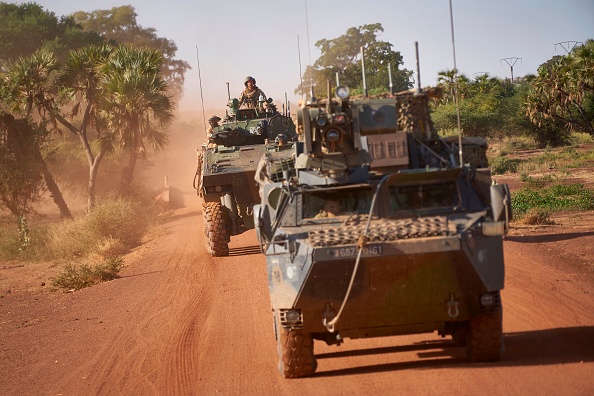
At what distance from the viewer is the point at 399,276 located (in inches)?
304

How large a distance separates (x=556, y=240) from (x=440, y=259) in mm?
9758

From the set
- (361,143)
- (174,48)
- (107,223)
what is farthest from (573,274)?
(174,48)

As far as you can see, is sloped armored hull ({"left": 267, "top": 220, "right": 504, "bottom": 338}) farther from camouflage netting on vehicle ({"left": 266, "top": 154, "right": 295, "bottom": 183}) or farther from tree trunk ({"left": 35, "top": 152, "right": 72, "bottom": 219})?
tree trunk ({"left": 35, "top": 152, "right": 72, "bottom": 219})

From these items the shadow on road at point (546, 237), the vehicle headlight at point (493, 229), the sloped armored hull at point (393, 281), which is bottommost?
the shadow on road at point (546, 237)

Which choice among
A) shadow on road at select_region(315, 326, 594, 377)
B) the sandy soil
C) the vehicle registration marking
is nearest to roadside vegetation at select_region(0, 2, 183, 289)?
the sandy soil

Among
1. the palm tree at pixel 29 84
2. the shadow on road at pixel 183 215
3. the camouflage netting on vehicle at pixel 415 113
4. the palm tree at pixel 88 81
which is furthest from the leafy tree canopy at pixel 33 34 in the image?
the camouflage netting on vehicle at pixel 415 113

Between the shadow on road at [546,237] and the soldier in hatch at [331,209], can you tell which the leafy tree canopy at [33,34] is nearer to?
the shadow on road at [546,237]

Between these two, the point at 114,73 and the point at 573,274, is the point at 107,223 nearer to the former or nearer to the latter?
the point at 114,73

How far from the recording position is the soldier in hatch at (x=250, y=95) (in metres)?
Answer: 22.2

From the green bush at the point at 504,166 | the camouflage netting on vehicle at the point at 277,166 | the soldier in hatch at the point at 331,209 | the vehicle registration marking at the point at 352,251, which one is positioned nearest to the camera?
the vehicle registration marking at the point at 352,251

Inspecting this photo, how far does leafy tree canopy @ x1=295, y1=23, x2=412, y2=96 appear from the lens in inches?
1543

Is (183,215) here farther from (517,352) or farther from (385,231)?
(385,231)

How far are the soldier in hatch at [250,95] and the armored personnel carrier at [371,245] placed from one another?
13092 millimetres

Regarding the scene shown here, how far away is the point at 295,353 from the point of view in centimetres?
A: 819
